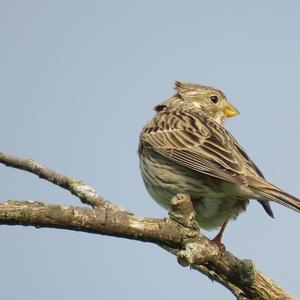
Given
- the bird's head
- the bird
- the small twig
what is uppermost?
the bird's head

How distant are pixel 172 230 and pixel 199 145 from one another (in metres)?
2.57

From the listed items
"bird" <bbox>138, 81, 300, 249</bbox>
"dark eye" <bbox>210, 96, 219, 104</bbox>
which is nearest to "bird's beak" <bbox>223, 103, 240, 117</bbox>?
"dark eye" <bbox>210, 96, 219, 104</bbox>

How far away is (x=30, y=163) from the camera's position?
6320mm

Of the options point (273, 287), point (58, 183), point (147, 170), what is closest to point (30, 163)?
point (58, 183)

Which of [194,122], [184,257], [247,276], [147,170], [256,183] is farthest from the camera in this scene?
[194,122]

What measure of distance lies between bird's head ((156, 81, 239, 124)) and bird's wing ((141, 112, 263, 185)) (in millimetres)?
757

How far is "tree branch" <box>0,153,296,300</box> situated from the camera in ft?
13.2

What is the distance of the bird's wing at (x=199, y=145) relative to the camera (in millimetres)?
6410

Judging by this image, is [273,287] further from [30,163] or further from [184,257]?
[30,163]

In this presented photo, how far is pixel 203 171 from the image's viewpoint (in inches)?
248

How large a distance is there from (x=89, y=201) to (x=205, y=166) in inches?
47.1

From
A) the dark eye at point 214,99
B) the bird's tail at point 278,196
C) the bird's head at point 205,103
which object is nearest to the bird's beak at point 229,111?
the bird's head at point 205,103

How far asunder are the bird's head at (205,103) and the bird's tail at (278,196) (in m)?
3.03

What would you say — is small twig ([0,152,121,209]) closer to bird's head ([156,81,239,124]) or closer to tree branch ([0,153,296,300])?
tree branch ([0,153,296,300])
